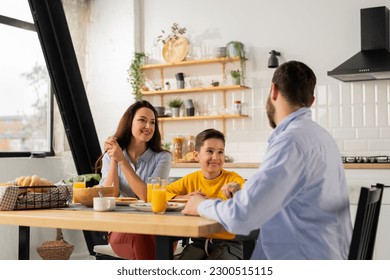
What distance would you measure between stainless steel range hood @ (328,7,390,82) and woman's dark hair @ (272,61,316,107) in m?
3.18

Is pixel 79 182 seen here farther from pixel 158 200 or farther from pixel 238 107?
pixel 238 107

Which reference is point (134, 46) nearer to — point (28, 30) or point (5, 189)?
point (28, 30)

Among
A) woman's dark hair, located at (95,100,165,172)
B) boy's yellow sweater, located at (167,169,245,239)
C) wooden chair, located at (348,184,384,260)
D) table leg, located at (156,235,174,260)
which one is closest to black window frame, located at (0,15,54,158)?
woman's dark hair, located at (95,100,165,172)

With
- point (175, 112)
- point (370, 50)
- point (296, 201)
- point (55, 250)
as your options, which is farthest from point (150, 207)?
point (175, 112)

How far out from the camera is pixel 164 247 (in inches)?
82.3

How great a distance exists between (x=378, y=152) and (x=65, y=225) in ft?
12.3

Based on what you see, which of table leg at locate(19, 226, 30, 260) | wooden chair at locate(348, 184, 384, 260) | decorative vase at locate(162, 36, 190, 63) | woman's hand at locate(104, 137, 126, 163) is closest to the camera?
wooden chair at locate(348, 184, 384, 260)

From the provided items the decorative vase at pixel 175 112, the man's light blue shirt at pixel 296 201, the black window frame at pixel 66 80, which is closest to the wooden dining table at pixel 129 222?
the man's light blue shirt at pixel 296 201

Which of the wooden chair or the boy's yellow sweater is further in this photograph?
the boy's yellow sweater

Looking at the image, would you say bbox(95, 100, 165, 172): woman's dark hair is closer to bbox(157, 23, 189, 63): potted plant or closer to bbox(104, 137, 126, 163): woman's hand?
bbox(104, 137, 126, 163): woman's hand

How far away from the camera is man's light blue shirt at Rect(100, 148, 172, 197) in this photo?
3441 millimetres
